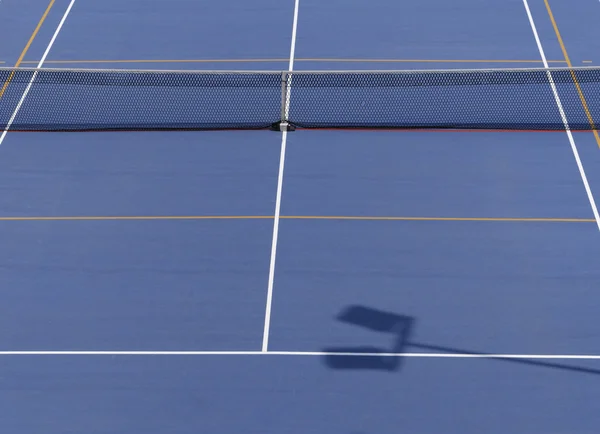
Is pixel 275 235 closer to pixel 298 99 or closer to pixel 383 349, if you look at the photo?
pixel 383 349

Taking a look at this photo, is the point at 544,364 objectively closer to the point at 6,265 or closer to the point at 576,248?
the point at 576,248

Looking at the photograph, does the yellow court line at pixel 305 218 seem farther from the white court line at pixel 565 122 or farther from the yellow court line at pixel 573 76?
the yellow court line at pixel 573 76

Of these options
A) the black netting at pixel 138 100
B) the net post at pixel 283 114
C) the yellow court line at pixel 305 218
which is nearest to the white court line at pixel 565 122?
the yellow court line at pixel 305 218

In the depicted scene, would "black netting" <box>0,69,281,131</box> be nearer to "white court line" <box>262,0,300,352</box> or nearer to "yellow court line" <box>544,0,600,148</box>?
"white court line" <box>262,0,300,352</box>

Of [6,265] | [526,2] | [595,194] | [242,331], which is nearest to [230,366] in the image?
[242,331]

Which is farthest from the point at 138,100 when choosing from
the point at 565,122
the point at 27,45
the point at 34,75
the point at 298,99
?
the point at 565,122

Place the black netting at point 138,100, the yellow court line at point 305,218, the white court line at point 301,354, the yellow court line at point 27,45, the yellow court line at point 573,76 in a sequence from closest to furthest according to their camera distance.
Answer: the white court line at point 301,354 < the yellow court line at point 305,218 < the yellow court line at point 573,76 < the black netting at point 138,100 < the yellow court line at point 27,45
